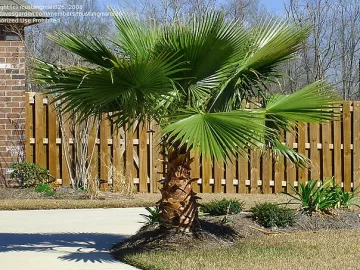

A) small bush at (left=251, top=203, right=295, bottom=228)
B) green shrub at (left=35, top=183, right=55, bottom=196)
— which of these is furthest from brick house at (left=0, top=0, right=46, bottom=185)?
small bush at (left=251, top=203, right=295, bottom=228)

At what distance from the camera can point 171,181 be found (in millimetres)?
9250

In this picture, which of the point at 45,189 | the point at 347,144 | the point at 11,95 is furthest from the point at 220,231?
the point at 347,144

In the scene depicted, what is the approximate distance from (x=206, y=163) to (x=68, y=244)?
7590mm

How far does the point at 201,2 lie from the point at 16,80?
1065 cm

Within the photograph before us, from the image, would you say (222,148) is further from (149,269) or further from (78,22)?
(78,22)

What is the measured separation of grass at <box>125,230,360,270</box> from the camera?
8188 mm

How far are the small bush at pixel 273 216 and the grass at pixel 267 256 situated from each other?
0.73 m

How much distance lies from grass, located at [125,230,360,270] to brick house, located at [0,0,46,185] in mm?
8000

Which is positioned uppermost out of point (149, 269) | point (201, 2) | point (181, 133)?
point (201, 2)

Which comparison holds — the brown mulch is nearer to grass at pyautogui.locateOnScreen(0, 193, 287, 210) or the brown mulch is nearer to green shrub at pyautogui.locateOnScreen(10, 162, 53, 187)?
grass at pyautogui.locateOnScreen(0, 193, 287, 210)

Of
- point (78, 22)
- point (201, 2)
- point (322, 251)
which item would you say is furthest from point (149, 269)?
point (78, 22)

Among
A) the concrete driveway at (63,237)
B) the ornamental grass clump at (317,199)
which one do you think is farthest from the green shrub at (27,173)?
the ornamental grass clump at (317,199)

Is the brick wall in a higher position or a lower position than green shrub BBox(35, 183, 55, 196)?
higher

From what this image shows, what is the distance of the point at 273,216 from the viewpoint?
10.7 metres
